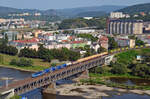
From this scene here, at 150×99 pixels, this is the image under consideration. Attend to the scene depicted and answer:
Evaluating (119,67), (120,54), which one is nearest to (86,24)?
(120,54)

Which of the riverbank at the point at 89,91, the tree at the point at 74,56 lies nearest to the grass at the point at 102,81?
the riverbank at the point at 89,91

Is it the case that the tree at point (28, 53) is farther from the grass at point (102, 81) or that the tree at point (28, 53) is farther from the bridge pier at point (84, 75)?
the grass at point (102, 81)

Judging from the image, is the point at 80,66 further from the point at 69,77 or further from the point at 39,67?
the point at 39,67

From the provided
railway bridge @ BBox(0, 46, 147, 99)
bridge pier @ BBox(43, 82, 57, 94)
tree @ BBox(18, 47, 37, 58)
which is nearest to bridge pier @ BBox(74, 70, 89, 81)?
railway bridge @ BBox(0, 46, 147, 99)

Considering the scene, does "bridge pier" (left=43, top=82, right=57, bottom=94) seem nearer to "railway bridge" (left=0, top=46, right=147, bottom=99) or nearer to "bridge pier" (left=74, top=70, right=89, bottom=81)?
"railway bridge" (left=0, top=46, right=147, bottom=99)

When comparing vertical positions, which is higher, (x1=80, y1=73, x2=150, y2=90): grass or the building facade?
the building facade
